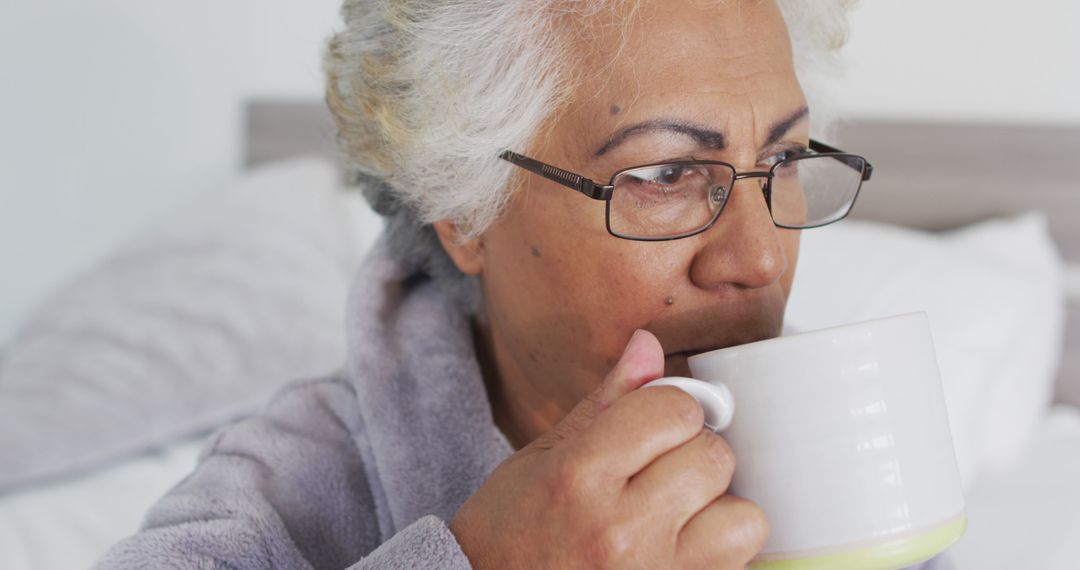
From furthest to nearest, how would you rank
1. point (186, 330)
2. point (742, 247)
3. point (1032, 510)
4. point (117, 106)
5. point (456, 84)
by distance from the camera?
1. point (117, 106)
2. point (186, 330)
3. point (1032, 510)
4. point (456, 84)
5. point (742, 247)

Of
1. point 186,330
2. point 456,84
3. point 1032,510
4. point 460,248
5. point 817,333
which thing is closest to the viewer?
point 817,333

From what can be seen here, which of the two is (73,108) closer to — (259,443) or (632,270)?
(259,443)

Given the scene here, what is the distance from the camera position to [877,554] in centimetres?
63

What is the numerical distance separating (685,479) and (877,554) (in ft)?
0.46

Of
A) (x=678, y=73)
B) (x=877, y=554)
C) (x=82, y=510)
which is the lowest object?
(x=82, y=510)

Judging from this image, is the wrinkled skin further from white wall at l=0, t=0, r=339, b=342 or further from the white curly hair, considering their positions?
white wall at l=0, t=0, r=339, b=342

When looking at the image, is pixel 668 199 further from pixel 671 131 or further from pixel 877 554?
pixel 877 554

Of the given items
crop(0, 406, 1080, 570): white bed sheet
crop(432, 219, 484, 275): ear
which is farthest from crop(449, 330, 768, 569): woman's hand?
crop(0, 406, 1080, 570): white bed sheet

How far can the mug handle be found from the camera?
0.65 m

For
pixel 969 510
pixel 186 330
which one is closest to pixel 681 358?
pixel 969 510

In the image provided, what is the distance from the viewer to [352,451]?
1.09m

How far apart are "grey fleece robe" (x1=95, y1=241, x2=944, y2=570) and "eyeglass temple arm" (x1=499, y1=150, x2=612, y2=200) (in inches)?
10.4

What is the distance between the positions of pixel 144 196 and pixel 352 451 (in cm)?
205

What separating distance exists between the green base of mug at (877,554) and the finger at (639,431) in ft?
0.37
